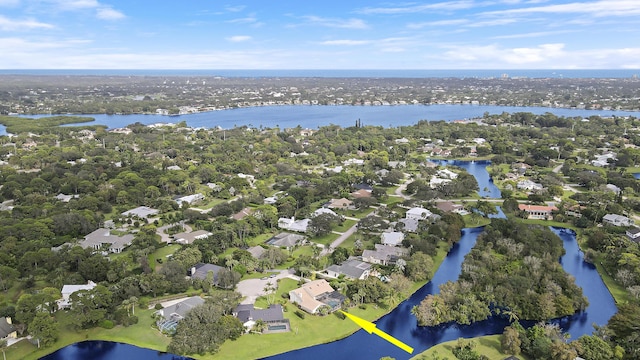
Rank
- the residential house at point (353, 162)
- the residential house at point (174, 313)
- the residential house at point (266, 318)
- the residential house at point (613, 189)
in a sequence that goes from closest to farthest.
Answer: the residential house at point (174, 313) → the residential house at point (266, 318) → the residential house at point (613, 189) → the residential house at point (353, 162)

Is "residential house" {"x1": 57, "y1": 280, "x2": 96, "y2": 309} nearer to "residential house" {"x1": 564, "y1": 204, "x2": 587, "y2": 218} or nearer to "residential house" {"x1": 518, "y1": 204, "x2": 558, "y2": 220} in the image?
"residential house" {"x1": 518, "y1": 204, "x2": 558, "y2": 220}

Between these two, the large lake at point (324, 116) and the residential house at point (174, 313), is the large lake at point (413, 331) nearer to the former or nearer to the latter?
the residential house at point (174, 313)

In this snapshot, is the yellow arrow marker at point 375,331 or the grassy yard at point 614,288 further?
the grassy yard at point 614,288

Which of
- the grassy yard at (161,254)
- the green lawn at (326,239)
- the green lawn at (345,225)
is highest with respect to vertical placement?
the green lawn at (345,225)

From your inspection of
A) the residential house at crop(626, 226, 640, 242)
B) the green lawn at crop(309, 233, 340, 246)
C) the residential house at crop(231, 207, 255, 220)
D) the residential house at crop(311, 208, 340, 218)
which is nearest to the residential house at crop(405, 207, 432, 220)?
the residential house at crop(311, 208, 340, 218)

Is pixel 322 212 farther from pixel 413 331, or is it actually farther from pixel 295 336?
pixel 295 336

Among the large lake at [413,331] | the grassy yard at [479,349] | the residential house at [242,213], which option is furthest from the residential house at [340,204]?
the grassy yard at [479,349]
